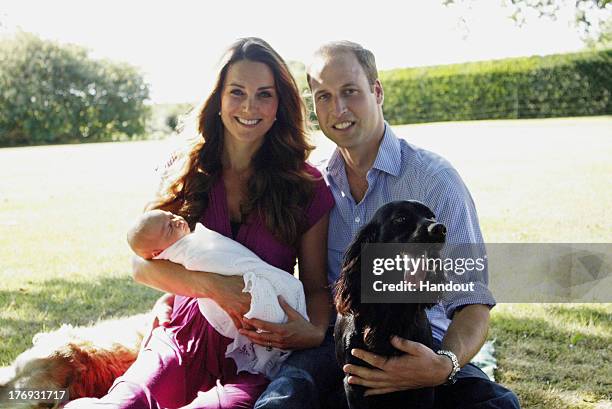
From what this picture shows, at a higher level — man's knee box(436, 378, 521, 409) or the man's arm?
the man's arm

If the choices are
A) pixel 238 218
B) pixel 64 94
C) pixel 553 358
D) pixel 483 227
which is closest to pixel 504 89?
pixel 64 94

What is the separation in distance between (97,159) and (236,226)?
56.3ft

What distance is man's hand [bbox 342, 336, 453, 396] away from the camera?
2674 mm

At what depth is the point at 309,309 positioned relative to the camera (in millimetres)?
3451

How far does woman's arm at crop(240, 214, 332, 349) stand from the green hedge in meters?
25.3

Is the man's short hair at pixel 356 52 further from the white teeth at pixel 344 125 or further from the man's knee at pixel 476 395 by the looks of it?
the man's knee at pixel 476 395

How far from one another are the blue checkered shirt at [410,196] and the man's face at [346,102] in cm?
12

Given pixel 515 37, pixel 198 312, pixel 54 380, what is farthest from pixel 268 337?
pixel 515 37

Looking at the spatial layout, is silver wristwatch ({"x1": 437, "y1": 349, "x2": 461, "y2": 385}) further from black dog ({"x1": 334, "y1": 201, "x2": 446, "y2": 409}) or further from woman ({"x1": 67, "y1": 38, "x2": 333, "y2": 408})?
woman ({"x1": 67, "y1": 38, "x2": 333, "y2": 408})

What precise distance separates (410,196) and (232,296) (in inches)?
38.7

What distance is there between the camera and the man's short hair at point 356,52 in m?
3.53

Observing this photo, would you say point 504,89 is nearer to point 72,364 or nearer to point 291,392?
point 72,364

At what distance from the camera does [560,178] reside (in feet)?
44.6

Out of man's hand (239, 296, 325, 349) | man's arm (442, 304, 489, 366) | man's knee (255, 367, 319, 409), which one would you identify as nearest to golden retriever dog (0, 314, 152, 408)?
A: man's hand (239, 296, 325, 349)
